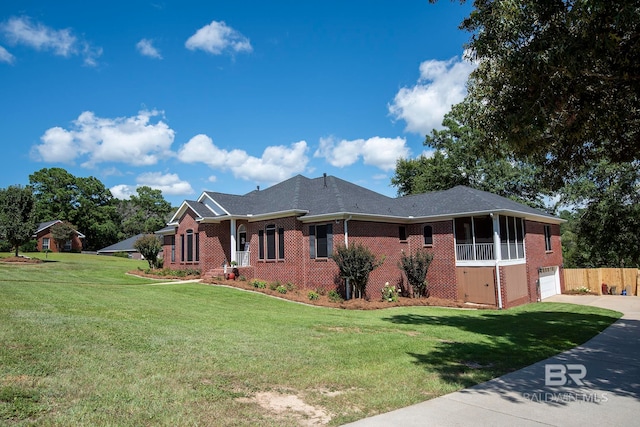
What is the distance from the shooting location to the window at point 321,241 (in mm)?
20922

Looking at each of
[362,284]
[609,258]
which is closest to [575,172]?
[362,284]

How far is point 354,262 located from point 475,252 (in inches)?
266

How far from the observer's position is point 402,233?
77.8ft

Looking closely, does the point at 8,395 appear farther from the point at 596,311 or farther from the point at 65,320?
the point at 596,311

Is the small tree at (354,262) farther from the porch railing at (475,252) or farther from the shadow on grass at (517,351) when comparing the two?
the porch railing at (475,252)

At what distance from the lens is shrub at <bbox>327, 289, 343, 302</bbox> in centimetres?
1975

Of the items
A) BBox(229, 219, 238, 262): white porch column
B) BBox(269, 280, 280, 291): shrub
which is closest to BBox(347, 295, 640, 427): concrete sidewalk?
BBox(269, 280, 280, 291): shrub

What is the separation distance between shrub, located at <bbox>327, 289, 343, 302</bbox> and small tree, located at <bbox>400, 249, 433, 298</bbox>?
427 centimetres

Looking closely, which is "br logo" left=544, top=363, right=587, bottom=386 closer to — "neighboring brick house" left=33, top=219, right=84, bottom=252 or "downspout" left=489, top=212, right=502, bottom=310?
"downspout" left=489, top=212, right=502, bottom=310

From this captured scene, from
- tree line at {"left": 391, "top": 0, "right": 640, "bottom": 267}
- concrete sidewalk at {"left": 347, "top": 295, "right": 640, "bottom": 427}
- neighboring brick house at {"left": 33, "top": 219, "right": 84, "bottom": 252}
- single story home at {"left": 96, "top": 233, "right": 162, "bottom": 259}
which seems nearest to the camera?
concrete sidewalk at {"left": 347, "top": 295, "right": 640, "bottom": 427}

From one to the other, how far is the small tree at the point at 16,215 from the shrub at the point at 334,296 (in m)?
24.4

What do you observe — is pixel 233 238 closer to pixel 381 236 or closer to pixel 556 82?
pixel 381 236

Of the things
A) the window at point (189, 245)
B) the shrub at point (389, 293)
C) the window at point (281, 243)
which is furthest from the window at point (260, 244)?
the shrub at point (389, 293)

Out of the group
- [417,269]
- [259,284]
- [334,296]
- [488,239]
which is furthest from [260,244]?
[488,239]
